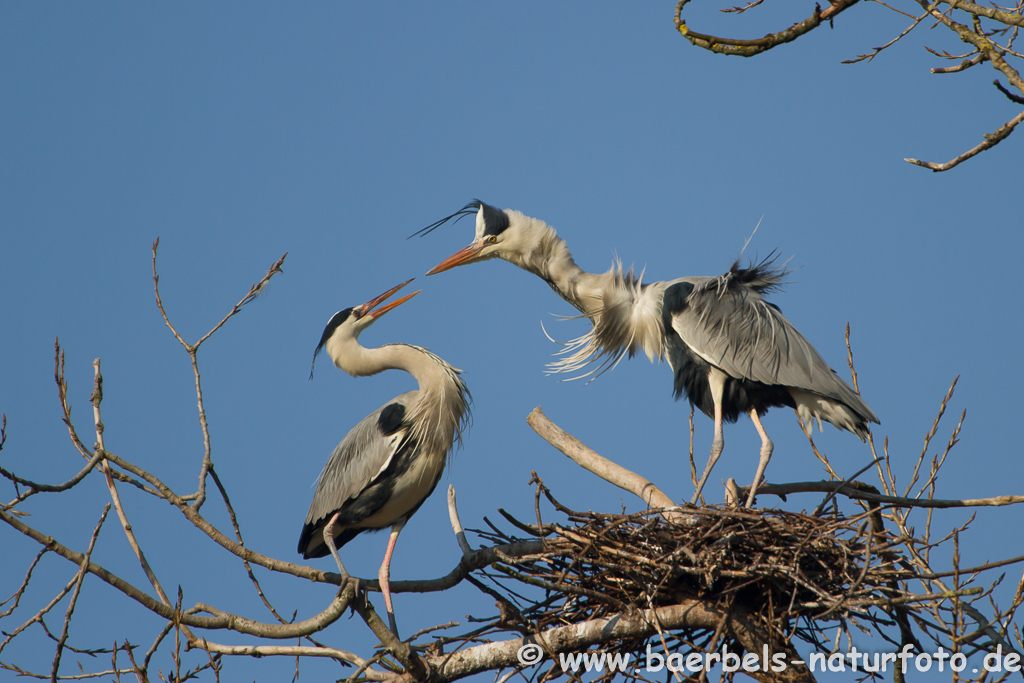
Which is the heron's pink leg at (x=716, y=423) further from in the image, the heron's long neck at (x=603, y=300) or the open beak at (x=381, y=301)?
the open beak at (x=381, y=301)

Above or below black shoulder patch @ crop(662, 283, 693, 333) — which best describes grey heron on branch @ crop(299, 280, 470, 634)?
below

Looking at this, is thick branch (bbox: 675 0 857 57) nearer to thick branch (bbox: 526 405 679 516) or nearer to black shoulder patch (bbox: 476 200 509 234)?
thick branch (bbox: 526 405 679 516)

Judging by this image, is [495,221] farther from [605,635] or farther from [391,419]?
[605,635]

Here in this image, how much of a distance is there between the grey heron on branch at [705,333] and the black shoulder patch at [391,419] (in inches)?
40.8

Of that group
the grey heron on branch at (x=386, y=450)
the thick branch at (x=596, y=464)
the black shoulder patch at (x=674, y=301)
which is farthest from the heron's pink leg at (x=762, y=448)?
the grey heron on branch at (x=386, y=450)

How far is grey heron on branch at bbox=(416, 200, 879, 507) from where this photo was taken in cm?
548

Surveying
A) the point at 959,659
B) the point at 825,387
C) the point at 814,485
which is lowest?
the point at 959,659

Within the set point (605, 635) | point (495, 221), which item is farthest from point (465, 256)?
point (605, 635)

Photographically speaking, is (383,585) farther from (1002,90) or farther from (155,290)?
(1002,90)

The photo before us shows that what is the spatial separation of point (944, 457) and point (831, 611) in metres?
1.96

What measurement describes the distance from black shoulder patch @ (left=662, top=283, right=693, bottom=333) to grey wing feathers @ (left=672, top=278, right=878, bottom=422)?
0.03 m

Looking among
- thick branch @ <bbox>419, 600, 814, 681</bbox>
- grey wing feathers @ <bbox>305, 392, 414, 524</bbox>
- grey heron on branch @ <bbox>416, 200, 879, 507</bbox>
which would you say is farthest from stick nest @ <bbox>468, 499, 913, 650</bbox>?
grey wing feathers @ <bbox>305, 392, 414, 524</bbox>

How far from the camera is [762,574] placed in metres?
3.80

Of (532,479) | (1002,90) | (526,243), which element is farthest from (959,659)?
(526,243)
